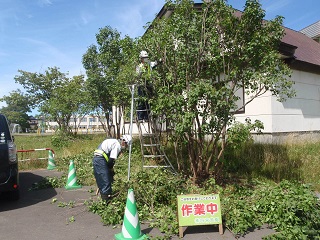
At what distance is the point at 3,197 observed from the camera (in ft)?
20.5

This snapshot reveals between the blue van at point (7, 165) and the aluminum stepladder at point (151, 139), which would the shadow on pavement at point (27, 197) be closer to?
the blue van at point (7, 165)

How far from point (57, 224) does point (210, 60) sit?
15.1 feet

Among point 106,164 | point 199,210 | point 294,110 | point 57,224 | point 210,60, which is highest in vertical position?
point 210,60

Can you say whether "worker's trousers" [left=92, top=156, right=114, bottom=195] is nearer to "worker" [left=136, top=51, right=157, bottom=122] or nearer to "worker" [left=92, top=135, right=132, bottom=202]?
"worker" [left=92, top=135, right=132, bottom=202]

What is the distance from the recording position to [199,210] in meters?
4.36

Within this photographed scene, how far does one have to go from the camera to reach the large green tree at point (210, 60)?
5879 millimetres

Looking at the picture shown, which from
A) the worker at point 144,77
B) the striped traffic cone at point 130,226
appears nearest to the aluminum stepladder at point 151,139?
the worker at point 144,77

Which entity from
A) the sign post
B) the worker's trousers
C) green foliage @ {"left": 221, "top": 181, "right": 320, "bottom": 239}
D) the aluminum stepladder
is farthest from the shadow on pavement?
green foliage @ {"left": 221, "top": 181, "right": 320, "bottom": 239}

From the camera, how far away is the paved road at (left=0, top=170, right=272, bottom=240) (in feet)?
14.1

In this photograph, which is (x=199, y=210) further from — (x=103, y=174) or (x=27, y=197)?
(x=27, y=197)

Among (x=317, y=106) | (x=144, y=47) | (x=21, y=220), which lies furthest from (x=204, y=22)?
(x=317, y=106)

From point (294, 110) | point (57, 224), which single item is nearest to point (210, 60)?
point (57, 224)

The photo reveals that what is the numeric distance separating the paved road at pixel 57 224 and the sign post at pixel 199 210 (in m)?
0.21

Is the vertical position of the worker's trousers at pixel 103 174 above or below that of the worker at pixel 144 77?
below
